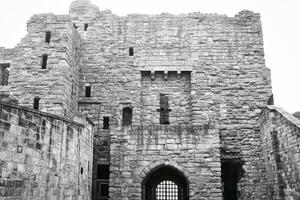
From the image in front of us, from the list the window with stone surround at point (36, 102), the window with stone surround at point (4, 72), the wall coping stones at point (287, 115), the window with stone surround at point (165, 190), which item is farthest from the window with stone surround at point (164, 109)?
the window with stone surround at point (4, 72)

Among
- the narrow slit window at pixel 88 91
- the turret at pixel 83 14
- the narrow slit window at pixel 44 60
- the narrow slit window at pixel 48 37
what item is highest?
the turret at pixel 83 14

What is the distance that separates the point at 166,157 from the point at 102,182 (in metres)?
3.18

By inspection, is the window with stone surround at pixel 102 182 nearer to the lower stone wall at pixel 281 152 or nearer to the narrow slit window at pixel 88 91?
the narrow slit window at pixel 88 91

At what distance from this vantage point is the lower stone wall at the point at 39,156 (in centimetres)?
640

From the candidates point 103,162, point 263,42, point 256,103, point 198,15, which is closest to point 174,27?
point 198,15

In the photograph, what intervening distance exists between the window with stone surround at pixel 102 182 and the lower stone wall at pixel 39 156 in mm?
2683

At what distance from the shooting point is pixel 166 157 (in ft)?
36.2

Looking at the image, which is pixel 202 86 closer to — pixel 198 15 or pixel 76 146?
pixel 198 15

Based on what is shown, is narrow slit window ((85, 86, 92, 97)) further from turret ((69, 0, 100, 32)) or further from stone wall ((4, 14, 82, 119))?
turret ((69, 0, 100, 32))

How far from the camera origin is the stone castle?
422 inches

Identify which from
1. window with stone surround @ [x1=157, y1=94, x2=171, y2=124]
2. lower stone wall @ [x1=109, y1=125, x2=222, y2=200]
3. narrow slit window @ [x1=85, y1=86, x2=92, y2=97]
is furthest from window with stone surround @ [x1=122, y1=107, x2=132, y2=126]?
lower stone wall @ [x1=109, y1=125, x2=222, y2=200]

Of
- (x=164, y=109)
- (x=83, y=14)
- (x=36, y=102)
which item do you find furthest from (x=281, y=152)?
(x=83, y=14)

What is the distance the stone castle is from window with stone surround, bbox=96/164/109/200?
0.04 meters

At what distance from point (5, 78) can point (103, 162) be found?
248 inches
